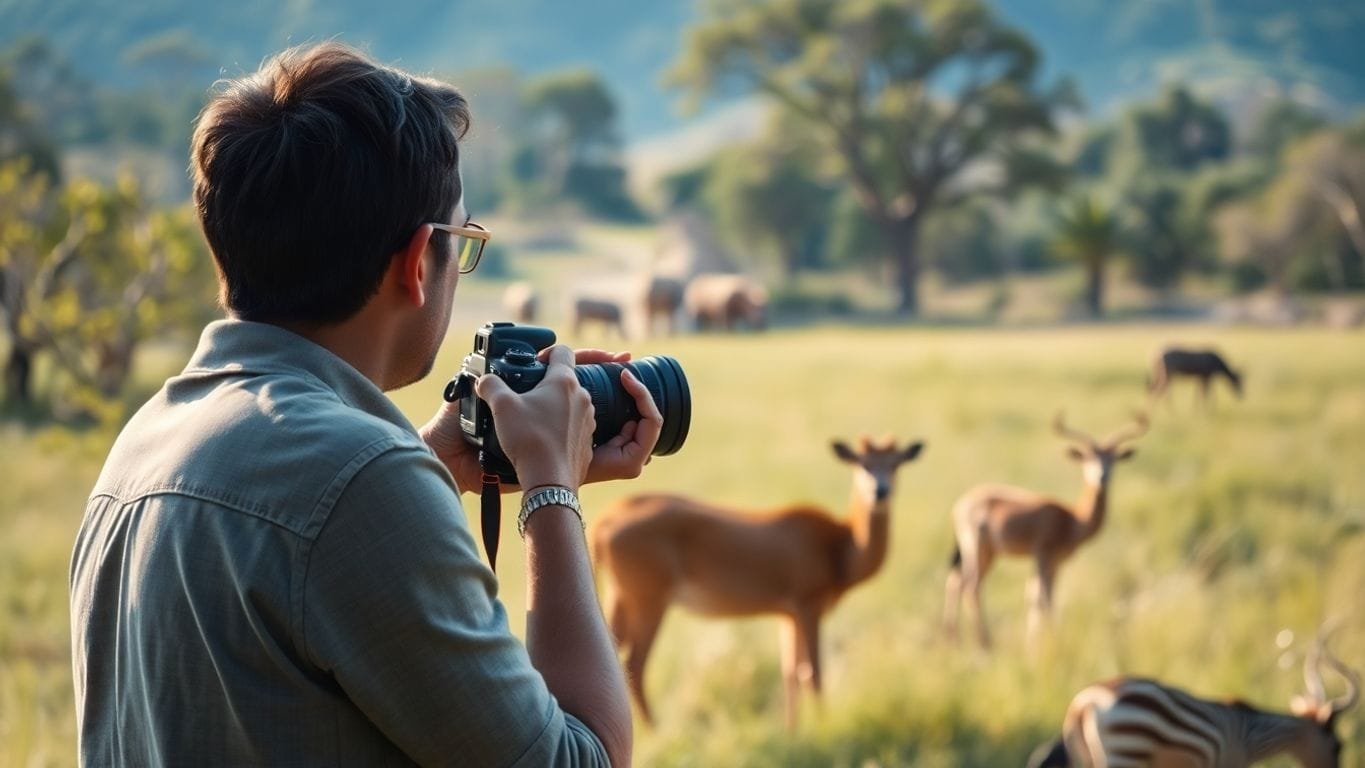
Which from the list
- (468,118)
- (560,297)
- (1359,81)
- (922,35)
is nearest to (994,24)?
(922,35)

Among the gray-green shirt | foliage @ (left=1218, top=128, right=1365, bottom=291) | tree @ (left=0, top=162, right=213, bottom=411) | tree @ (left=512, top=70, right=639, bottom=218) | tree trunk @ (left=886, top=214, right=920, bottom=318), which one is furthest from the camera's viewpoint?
tree @ (left=512, top=70, right=639, bottom=218)

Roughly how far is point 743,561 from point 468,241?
4046 mm

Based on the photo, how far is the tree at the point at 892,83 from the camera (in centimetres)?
4394

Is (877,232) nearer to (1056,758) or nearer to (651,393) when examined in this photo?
(1056,758)

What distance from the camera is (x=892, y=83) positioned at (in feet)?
158

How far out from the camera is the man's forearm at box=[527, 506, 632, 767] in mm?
1609

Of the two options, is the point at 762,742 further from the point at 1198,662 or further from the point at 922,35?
the point at 922,35

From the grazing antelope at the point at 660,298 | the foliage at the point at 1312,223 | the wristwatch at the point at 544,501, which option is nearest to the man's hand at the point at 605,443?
the wristwatch at the point at 544,501

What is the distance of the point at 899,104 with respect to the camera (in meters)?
46.9

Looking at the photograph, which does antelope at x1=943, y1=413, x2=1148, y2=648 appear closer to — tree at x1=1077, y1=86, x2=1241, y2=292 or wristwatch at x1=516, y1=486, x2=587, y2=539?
wristwatch at x1=516, y1=486, x2=587, y2=539

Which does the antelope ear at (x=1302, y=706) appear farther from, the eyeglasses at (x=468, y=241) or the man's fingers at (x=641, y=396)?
the eyeglasses at (x=468, y=241)

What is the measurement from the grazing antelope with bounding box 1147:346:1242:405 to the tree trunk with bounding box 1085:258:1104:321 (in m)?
22.7

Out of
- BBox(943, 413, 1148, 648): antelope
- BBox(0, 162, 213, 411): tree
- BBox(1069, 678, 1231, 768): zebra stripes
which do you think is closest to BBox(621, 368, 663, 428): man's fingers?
BBox(1069, 678, 1231, 768): zebra stripes

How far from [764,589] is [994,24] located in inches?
1677
